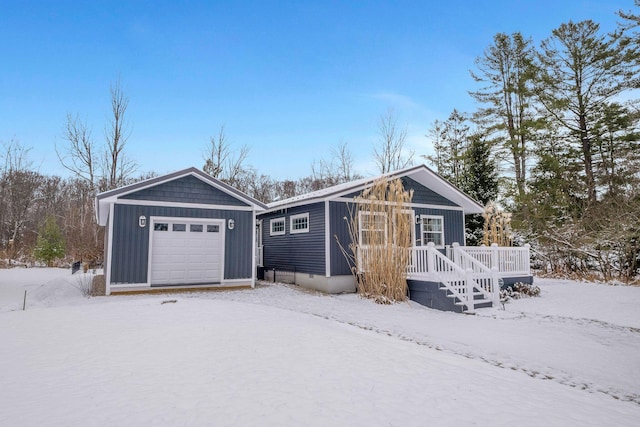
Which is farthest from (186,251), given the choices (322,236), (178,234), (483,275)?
(483,275)

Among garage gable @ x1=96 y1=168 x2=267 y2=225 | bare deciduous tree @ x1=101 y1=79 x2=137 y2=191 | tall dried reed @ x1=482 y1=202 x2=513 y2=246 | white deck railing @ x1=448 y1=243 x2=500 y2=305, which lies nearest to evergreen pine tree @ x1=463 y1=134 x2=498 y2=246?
tall dried reed @ x1=482 y1=202 x2=513 y2=246

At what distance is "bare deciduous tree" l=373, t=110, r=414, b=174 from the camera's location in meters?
23.7

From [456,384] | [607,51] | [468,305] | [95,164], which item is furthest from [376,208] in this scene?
[95,164]

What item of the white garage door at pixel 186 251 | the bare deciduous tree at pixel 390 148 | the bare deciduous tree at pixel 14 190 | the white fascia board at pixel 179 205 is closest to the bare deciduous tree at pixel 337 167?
the bare deciduous tree at pixel 390 148

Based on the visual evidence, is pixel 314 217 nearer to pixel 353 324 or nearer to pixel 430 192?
pixel 430 192

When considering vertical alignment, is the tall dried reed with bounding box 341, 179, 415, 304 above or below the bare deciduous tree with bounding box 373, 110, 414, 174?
below

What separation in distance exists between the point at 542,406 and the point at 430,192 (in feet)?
33.1

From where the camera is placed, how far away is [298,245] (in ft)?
41.0

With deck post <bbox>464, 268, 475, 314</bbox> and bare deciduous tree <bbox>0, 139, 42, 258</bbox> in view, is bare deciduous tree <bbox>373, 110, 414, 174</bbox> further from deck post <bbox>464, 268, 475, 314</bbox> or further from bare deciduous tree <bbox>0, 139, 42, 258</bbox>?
bare deciduous tree <bbox>0, 139, 42, 258</bbox>

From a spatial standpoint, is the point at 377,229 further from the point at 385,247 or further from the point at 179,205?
the point at 179,205

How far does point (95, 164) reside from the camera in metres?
22.5

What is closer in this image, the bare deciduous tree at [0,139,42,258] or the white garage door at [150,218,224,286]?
the white garage door at [150,218,224,286]

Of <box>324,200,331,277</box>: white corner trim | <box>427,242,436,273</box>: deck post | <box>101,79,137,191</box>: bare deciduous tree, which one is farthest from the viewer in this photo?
<box>101,79,137,191</box>: bare deciduous tree

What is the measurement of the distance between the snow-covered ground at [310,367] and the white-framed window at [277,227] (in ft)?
19.9
